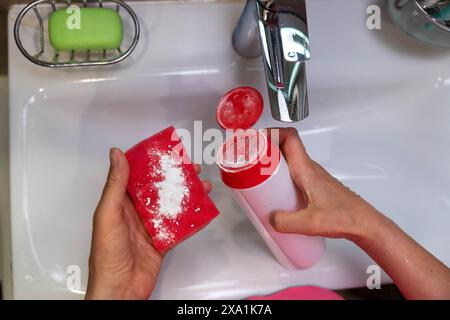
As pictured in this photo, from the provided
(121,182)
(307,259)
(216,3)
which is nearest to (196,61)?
(216,3)

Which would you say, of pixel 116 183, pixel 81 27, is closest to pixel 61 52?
pixel 81 27

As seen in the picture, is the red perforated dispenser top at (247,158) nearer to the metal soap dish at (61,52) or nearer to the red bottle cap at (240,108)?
the red bottle cap at (240,108)

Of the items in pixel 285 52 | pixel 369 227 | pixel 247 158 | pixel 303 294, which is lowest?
pixel 303 294

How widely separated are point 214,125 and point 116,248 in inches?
10.4

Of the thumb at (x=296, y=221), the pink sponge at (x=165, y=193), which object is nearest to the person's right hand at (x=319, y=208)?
the thumb at (x=296, y=221)

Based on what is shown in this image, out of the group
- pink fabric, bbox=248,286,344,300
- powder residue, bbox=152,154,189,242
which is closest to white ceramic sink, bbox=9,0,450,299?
pink fabric, bbox=248,286,344,300

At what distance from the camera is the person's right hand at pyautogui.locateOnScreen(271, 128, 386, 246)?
1.94ft

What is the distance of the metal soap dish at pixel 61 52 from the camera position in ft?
2.02

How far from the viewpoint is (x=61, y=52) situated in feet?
2.11

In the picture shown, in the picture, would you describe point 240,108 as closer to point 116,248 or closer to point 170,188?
point 170,188

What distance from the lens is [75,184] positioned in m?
0.70

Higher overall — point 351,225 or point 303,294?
point 351,225

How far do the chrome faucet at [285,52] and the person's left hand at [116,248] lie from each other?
8.7 inches

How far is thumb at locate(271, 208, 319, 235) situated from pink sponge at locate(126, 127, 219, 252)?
92 mm
